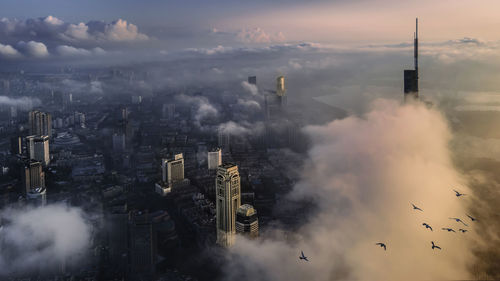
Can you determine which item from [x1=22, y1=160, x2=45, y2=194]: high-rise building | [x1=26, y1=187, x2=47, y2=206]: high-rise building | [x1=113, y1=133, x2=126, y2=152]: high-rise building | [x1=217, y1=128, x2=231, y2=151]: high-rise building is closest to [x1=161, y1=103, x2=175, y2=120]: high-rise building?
[x1=113, y1=133, x2=126, y2=152]: high-rise building

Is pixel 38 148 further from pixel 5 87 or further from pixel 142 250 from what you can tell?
pixel 142 250

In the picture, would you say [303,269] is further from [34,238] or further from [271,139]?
[271,139]

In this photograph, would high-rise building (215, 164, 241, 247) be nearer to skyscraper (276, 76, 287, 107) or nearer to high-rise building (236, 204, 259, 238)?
high-rise building (236, 204, 259, 238)

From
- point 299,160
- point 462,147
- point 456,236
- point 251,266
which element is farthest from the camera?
point 299,160

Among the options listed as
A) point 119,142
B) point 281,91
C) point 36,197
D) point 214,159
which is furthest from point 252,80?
point 36,197

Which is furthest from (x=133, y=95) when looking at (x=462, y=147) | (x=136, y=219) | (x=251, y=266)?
(x=462, y=147)

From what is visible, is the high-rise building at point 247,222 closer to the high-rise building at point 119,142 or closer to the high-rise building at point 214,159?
the high-rise building at point 214,159
